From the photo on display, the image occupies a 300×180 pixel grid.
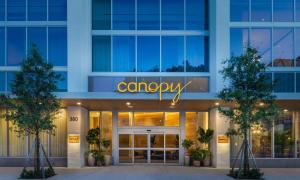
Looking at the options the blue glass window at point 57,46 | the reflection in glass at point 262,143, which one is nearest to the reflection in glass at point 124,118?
the blue glass window at point 57,46

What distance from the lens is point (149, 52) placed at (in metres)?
24.7

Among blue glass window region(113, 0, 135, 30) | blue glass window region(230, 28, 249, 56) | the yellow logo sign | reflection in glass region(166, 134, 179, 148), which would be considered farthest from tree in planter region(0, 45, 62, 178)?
blue glass window region(230, 28, 249, 56)

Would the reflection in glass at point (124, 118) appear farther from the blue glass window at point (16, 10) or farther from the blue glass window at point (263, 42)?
the blue glass window at point (263, 42)

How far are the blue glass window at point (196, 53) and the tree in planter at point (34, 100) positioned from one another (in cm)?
842

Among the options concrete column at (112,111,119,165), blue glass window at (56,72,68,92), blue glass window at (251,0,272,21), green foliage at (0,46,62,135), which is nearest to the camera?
green foliage at (0,46,62,135)

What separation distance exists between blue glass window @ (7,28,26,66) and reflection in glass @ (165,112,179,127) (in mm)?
9482

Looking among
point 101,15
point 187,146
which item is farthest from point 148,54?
point 187,146

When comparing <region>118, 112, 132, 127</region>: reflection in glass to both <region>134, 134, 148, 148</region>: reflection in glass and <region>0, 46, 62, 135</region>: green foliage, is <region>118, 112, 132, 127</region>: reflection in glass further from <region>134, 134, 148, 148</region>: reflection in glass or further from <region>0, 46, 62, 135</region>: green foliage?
<region>0, 46, 62, 135</region>: green foliage

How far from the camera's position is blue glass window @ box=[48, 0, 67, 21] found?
2386cm

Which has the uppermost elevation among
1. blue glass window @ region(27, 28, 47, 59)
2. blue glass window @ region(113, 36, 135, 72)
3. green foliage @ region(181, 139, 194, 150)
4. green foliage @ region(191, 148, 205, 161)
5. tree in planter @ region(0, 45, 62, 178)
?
blue glass window @ region(27, 28, 47, 59)

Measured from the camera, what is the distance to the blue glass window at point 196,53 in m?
24.5

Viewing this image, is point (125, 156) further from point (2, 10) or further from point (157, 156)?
point (2, 10)

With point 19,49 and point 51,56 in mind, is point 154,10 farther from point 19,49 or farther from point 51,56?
point 19,49

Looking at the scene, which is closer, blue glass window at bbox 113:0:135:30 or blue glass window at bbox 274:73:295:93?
blue glass window at bbox 274:73:295:93
